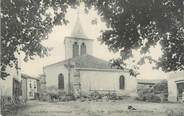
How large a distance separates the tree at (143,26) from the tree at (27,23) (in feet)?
3.05

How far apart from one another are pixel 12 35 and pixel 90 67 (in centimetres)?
3131

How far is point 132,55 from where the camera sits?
Result: 1138cm

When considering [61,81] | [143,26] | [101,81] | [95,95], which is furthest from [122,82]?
[143,26]

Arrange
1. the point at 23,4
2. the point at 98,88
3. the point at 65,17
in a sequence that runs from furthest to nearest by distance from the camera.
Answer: the point at 98,88 → the point at 65,17 → the point at 23,4

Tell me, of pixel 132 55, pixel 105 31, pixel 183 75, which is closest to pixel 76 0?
pixel 105 31

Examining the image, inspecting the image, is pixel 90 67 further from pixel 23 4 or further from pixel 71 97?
pixel 23 4

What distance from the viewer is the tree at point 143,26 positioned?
10.2m

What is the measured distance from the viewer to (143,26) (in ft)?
35.0

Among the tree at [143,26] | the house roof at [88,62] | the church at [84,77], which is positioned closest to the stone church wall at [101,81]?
the church at [84,77]

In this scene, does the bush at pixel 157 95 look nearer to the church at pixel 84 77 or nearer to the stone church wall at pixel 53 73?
the church at pixel 84 77

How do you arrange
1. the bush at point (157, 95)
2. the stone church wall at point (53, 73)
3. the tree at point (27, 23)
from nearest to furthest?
1. the tree at point (27, 23)
2. the bush at point (157, 95)
3. the stone church wall at point (53, 73)

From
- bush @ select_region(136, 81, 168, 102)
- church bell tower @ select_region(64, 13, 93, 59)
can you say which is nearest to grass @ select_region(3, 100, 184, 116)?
bush @ select_region(136, 81, 168, 102)

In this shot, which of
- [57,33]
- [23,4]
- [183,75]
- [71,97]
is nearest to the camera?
[23,4]

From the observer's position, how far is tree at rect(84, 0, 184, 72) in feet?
33.5
